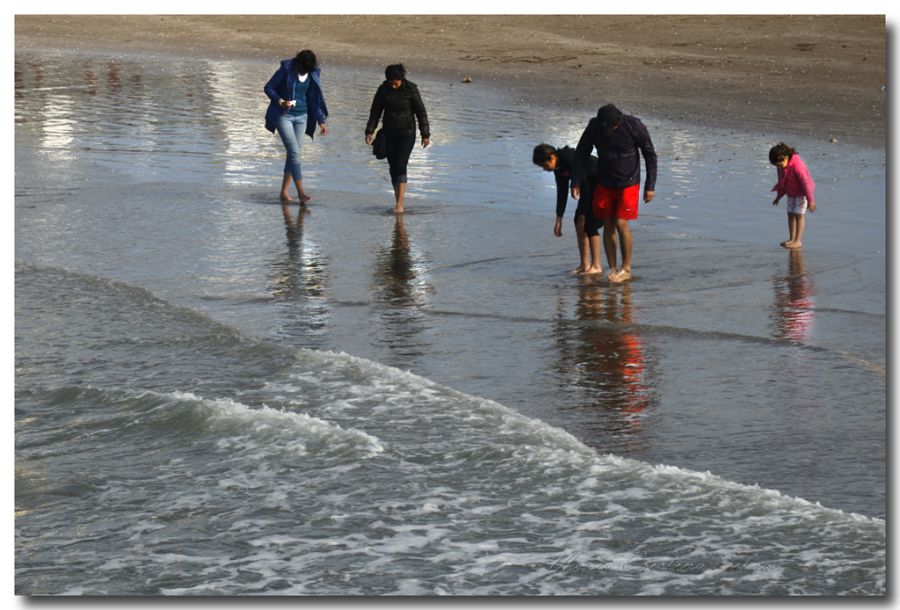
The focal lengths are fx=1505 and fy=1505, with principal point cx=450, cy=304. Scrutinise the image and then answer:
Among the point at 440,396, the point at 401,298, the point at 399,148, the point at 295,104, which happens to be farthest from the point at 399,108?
the point at 440,396

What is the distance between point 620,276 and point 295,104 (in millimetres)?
4438

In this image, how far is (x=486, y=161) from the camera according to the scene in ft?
56.3

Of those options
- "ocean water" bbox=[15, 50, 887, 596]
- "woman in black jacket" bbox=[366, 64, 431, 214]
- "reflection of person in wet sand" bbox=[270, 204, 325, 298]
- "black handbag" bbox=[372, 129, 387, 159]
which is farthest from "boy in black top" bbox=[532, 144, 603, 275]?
"black handbag" bbox=[372, 129, 387, 159]

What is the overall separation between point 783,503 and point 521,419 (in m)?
1.57

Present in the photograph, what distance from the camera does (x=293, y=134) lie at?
13.8 meters

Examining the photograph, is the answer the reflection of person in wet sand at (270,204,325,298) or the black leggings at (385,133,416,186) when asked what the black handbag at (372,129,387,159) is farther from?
the reflection of person in wet sand at (270,204,325,298)

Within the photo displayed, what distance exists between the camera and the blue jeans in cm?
1374

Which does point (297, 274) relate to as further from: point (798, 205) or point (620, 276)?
point (798, 205)

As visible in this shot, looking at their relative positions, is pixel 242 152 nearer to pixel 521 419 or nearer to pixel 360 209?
pixel 360 209

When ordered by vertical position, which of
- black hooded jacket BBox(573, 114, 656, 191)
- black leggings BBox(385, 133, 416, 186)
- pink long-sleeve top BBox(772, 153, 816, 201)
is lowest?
pink long-sleeve top BBox(772, 153, 816, 201)

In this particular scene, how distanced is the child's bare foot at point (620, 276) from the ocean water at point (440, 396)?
0.30ft

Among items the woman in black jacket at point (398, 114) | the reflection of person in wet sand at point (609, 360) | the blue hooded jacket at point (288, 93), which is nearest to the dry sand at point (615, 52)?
the woman in black jacket at point (398, 114)

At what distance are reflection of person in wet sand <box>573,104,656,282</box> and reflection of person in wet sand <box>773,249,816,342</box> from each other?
43.3 inches

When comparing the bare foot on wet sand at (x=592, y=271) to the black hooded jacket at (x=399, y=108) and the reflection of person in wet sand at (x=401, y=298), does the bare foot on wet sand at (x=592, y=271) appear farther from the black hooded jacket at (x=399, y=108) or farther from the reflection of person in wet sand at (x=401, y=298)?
the black hooded jacket at (x=399, y=108)
